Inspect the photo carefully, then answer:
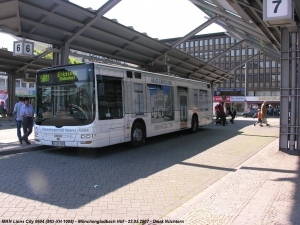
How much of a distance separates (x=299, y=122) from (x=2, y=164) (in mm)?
8714

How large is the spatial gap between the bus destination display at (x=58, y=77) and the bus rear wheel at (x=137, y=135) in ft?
9.40

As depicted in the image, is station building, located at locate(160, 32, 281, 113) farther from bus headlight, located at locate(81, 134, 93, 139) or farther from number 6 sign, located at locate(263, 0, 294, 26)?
number 6 sign, located at locate(263, 0, 294, 26)

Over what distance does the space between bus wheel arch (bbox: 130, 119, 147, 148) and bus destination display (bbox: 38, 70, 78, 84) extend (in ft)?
9.25

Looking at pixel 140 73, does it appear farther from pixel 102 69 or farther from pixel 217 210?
pixel 217 210

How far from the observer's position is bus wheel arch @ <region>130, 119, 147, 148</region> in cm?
1038

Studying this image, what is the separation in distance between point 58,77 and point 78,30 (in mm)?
4057

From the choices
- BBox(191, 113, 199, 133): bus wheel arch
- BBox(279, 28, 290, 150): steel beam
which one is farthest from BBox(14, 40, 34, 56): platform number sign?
BBox(279, 28, 290, 150): steel beam

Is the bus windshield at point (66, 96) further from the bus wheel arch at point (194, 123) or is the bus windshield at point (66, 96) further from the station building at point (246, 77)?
the station building at point (246, 77)

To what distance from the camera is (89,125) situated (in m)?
8.45

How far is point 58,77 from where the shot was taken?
9.08 metres

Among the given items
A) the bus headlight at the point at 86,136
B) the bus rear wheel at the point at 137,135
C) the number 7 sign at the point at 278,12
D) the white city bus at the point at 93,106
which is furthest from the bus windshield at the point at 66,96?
the number 7 sign at the point at 278,12

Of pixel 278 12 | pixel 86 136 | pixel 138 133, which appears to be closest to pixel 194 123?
pixel 138 133

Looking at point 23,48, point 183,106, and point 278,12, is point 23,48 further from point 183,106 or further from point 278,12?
point 278,12

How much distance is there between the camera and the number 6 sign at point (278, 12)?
263 inches
